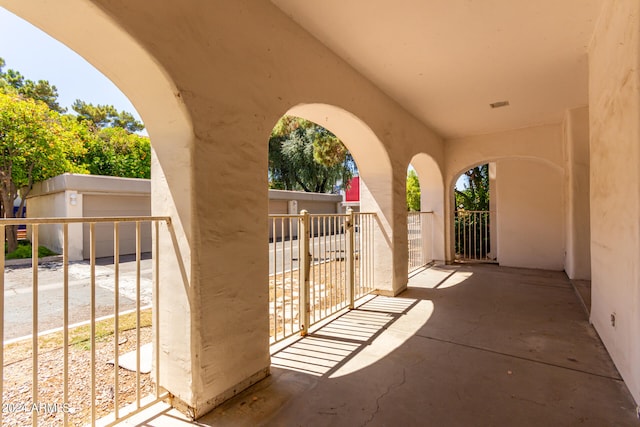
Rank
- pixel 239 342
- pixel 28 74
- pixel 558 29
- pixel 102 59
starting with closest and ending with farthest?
pixel 102 59
pixel 239 342
pixel 558 29
pixel 28 74

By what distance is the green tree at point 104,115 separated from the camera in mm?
18969

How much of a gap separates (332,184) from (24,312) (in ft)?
49.8

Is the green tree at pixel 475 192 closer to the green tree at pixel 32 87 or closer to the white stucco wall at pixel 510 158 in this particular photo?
the white stucco wall at pixel 510 158

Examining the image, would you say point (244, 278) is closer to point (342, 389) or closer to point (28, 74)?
point (342, 389)

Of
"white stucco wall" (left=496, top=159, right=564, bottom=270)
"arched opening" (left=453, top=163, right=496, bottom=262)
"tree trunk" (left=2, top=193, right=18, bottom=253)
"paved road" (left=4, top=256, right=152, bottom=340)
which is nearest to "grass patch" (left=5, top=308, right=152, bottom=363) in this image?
"paved road" (left=4, top=256, right=152, bottom=340)

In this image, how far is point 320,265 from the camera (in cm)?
319

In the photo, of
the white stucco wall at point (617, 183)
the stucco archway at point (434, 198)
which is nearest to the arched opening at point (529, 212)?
the stucco archway at point (434, 198)

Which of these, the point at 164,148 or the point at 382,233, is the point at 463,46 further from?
the point at 164,148

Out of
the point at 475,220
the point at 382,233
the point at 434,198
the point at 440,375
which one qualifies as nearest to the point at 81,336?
the point at 440,375

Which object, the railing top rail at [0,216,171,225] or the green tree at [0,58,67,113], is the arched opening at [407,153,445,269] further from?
the green tree at [0,58,67,113]

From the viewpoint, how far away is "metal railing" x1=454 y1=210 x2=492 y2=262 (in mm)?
7488

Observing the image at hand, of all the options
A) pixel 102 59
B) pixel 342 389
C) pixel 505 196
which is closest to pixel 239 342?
pixel 342 389

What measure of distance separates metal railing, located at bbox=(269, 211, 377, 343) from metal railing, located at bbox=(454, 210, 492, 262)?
13.7 ft

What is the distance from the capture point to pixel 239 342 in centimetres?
196
